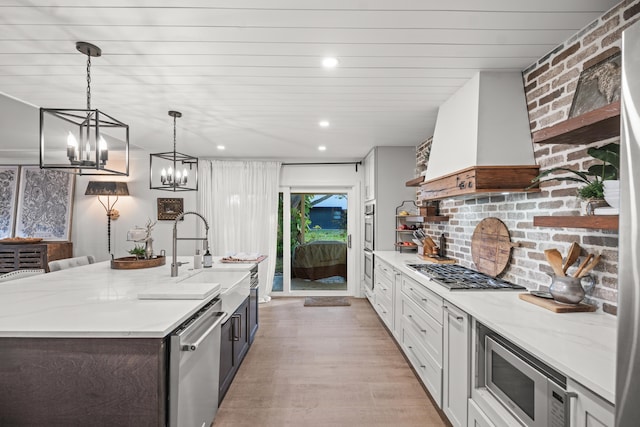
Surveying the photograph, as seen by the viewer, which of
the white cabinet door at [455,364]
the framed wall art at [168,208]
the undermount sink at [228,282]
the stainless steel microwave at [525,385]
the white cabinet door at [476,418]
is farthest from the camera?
the framed wall art at [168,208]

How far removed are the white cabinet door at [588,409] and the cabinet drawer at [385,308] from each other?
2.41m

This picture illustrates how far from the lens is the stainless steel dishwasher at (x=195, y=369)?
1.42 m

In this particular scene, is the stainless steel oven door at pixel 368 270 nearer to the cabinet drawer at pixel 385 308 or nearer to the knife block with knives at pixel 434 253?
the cabinet drawer at pixel 385 308

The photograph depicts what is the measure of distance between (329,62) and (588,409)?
2.12m

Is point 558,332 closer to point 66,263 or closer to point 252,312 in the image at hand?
point 252,312

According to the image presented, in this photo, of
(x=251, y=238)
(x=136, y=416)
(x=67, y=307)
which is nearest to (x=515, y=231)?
(x=136, y=416)

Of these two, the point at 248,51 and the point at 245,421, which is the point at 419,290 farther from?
→ the point at 248,51

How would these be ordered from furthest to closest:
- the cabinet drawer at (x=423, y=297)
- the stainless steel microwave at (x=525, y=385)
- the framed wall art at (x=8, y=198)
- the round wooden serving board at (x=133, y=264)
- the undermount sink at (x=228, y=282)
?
the framed wall art at (x=8, y=198)
the round wooden serving board at (x=133, y=264)
the undermount sink at (x=228, y=282)
the cabinet drawer at (x=423, y=297)
the stainless steel microwave at (x=525, y=385)

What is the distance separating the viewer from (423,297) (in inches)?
95.7

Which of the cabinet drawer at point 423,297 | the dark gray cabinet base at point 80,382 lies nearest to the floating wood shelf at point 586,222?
the cabinet drawer at point 423,297

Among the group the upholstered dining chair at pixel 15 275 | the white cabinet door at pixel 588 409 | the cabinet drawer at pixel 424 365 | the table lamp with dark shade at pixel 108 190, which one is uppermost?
the table lamp with dark shade at pixel 108 190

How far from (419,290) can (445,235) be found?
1273 mm

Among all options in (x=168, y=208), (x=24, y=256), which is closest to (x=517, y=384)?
(x=168, y=208)

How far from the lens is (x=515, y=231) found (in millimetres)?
2254
